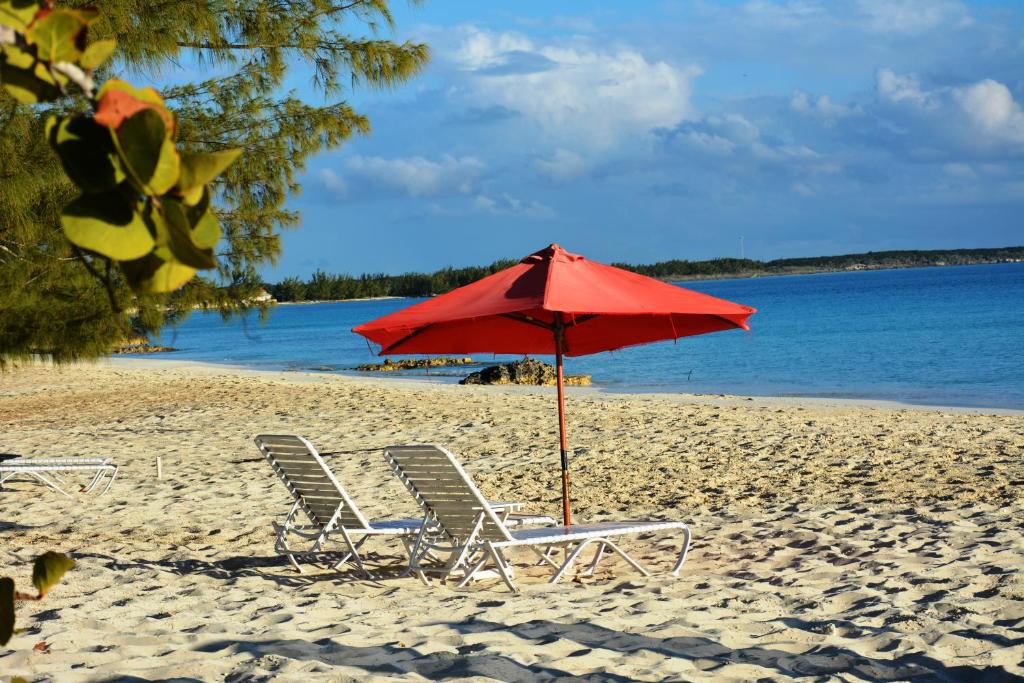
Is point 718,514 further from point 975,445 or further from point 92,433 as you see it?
point 92,433

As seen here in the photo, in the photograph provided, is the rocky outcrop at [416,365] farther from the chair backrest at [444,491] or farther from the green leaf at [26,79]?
the green leaf at [26,79]

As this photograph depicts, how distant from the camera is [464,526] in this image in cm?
547

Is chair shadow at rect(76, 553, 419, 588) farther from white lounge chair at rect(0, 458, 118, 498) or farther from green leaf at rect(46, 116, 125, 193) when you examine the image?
green leaf at rect(46, 116, 125, 193)

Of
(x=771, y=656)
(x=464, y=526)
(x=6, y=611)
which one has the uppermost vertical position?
(x=6, y=611)

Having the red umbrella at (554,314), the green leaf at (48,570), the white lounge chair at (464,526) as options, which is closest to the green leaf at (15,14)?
the green leaf at (48,570)

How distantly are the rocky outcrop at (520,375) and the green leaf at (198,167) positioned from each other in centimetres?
2254

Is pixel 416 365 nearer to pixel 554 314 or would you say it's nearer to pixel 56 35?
pixel 554 314

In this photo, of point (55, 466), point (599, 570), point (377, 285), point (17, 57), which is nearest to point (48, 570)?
point (17, 57)

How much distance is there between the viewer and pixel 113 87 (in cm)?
81

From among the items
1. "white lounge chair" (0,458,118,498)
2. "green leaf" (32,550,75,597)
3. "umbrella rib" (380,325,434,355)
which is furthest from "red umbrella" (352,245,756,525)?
"green leaf" (32,550,75,597)

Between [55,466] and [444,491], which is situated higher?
[444,491]

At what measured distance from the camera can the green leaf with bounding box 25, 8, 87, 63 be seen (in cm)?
88

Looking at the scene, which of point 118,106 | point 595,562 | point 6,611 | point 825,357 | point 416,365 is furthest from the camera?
point 825,357

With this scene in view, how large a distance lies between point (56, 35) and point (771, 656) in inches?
144
